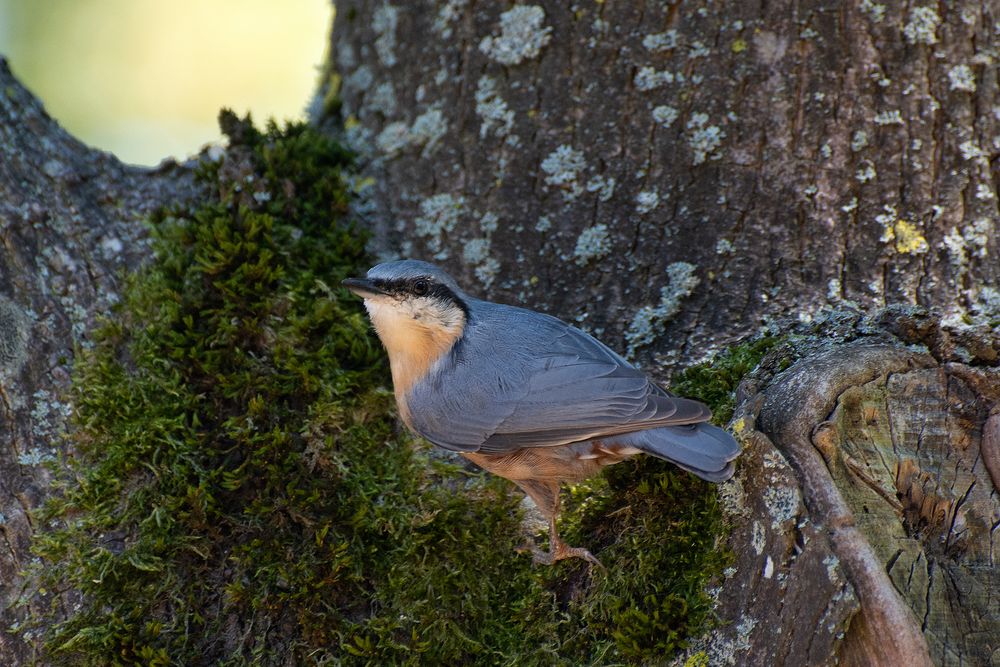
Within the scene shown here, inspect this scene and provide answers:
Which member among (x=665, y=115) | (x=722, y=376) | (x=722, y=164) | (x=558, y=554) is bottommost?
(x=558, y=554)

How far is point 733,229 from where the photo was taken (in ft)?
9.09

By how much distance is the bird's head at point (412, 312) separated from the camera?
2703mm

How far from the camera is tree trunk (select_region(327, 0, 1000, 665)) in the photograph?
2090 mm

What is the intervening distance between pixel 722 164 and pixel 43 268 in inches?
84.6

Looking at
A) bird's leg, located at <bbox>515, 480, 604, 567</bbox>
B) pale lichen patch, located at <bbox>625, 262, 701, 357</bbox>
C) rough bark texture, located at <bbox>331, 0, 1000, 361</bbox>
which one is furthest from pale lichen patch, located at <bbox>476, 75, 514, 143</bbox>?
bird's leg, located at <bbox>515, 480, 604, 567</bbox>

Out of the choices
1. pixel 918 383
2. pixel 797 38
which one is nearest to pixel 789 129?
pixel 797 38

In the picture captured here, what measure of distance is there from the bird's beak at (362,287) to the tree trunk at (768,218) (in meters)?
0.46

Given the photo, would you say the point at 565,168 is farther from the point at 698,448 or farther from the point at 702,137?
the point at 698,448

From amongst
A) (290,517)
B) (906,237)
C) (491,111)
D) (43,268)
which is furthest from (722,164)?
(43,268)

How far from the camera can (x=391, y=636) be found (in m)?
2.26

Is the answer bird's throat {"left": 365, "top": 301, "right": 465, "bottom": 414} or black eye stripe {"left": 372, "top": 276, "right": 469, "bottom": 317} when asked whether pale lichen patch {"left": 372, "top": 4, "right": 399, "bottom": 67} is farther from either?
bird's throat {"left": 365, "top": 301, "right": 465, "bottom": 414}

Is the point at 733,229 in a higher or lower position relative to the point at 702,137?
lower

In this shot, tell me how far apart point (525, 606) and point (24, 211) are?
75.8 inches

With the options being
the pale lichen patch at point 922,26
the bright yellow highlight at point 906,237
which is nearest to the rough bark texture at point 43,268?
the bright yellow highlight at point 906,237
